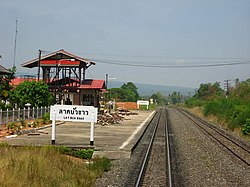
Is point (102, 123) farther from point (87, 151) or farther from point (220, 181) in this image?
point (220, 181)

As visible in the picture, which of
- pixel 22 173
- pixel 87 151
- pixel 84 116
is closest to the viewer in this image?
pixel 22 173

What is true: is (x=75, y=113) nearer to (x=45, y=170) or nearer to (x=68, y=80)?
(x=45, y=170)

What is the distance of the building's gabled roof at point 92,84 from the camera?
43.7 meters

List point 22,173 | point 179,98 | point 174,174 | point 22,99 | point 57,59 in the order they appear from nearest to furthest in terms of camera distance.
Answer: point 22,173
point 174,174
point 22,99
point 57,59
point 179,98

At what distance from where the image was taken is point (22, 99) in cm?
3109

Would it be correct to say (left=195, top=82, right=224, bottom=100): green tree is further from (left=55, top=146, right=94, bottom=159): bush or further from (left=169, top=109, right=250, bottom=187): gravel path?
(left=55, top=146, right=94, bottom=159): bush

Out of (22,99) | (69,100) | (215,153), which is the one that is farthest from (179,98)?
(215,153)

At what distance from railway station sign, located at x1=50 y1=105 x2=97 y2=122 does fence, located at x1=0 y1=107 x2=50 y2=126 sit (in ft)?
22.7

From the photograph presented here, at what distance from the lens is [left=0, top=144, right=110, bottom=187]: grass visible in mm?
8008

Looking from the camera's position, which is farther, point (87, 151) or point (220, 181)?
point (87, 151)

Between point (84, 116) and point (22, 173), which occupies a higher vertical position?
→ point (84, 116)

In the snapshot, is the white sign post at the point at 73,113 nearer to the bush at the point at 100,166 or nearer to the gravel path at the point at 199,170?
the gravel path at the point at 199,170

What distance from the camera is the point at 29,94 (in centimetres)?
3145

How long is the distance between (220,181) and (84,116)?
6.83 m
